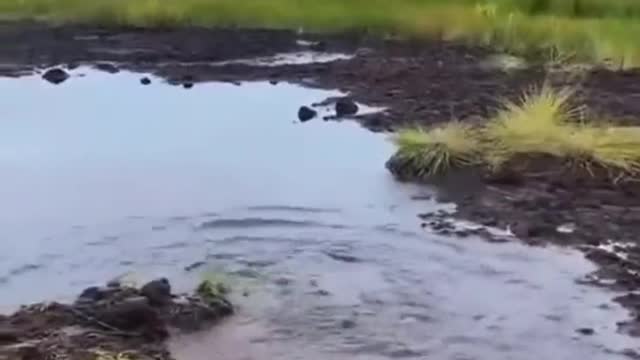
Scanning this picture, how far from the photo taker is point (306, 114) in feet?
59.9

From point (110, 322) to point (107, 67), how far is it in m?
13.9

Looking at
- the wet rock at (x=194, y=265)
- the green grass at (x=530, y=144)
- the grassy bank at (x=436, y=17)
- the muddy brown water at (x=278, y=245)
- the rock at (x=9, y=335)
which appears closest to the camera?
the rock at (x=9, y=335)

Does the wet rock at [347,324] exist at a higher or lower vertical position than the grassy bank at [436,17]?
lower

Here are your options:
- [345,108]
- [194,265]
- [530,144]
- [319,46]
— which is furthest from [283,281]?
[319,46]

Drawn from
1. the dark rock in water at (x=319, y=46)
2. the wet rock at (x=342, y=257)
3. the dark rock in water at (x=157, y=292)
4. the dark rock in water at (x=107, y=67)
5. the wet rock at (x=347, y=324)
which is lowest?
the wet rock at (x=347, y=324)

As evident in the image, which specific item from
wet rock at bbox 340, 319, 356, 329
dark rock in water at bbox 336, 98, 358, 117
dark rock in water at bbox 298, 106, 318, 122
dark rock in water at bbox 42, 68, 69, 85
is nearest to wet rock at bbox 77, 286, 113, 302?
wet rock at bbox 340, 319, 356, 329

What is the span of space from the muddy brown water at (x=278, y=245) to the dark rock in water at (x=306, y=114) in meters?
0.19

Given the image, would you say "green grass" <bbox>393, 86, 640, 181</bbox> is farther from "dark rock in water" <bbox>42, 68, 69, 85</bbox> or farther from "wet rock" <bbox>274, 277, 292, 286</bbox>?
"dark rock in water" <bbox>42, 68, 69, 85</bbox>

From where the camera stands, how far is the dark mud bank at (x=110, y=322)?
8.80m

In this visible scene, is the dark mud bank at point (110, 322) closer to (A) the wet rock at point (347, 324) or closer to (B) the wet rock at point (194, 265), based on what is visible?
(A) the wet rock at point (347, 324)

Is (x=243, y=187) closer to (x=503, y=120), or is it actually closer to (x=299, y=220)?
(x=299, y=220)

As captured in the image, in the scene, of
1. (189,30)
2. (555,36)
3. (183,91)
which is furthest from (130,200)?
(189,30)

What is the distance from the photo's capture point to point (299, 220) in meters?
12.8

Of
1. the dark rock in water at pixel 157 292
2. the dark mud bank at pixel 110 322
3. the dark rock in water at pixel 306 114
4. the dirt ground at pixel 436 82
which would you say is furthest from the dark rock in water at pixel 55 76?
the dark rock in water at pixel 157 292
